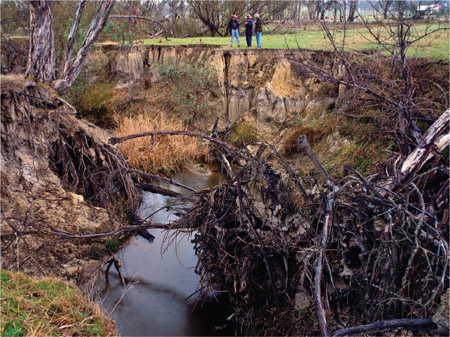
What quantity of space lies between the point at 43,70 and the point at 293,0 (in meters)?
14.8

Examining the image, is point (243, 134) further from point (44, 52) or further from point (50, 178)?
point (50, 178)

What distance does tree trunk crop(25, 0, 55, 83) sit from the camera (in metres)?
9.84

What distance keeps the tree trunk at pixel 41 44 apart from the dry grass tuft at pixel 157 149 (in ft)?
10.4

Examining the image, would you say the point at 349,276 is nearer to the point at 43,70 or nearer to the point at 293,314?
the point at 293,314

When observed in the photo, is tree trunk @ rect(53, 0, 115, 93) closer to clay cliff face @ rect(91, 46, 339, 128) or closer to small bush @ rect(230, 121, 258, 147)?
clay cliff face @ rect(91, 46, 339, 128)

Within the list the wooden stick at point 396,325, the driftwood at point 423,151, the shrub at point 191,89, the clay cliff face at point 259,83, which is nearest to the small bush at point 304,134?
the clay cliff face at point 259,83

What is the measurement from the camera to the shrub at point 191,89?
49.9ft

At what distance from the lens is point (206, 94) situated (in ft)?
51.1

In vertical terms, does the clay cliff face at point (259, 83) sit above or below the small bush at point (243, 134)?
above

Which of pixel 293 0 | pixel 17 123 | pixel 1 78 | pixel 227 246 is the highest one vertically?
pixel 293 0

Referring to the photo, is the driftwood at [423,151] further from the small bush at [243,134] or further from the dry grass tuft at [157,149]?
the dry grass tuft at [157,149]

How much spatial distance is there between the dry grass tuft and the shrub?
1.41m

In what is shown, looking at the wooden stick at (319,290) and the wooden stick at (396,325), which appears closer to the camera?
the wooden stick at (319,290)

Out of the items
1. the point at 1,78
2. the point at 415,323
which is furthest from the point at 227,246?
the point at 1,78
